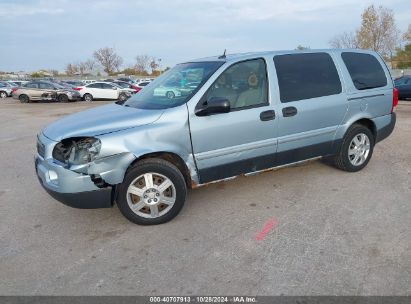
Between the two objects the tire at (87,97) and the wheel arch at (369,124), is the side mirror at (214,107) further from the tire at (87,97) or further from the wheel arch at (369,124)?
the tire at (87,97)

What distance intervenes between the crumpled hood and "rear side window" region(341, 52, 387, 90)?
2.87 metres

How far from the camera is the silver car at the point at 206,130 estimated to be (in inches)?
132

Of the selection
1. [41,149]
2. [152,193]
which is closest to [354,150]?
[152,193]

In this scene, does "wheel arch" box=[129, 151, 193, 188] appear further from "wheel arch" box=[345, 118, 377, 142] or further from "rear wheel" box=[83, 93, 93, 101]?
"rear wheel" box=[83, 93, 93, 101]

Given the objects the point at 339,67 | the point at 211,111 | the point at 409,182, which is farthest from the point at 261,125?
the point at 409,182

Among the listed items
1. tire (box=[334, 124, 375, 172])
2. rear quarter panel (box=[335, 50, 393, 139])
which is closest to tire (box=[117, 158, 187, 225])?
rear quarter panel (box=[335, 50, 393, 139])

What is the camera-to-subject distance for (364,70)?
491 centimetres

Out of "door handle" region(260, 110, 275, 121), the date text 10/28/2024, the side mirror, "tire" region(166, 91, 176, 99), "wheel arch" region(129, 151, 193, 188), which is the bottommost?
the date text 10/28/2024

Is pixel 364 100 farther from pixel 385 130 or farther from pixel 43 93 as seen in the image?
pixel 43 93

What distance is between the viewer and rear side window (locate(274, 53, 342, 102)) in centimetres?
A: 414

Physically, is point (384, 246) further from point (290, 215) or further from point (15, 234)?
point (15, 234)

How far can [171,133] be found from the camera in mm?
3512

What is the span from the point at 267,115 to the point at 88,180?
6.85 ft

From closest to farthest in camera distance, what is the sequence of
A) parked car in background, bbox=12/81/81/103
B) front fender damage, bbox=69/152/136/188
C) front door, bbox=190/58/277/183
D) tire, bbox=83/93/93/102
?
front fender damage, bbox=69/152/136/188, front door, bbox=190/58/277/183, parked car in background, bbox=12/81/81/103, tire, bbox=83/93/93/102
